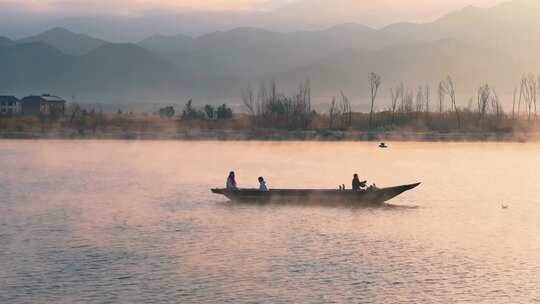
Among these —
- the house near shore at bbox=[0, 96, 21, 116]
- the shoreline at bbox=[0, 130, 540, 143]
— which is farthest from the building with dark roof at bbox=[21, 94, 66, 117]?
the shoreline at bbox=[0, 130, 540, 143]

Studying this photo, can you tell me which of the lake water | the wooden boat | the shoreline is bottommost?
the lake water

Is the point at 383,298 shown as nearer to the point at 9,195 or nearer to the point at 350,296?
the point at 350,296

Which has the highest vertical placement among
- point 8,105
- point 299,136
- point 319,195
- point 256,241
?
point 8,105

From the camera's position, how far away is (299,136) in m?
126

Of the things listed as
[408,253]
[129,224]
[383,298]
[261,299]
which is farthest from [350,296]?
[129,224]

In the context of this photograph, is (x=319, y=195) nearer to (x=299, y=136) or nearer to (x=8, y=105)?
(x=299, y=136)

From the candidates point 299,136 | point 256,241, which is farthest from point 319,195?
point 299,136

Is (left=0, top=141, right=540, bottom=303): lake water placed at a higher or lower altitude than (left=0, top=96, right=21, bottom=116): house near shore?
lower

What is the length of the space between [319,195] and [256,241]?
34.0 ft

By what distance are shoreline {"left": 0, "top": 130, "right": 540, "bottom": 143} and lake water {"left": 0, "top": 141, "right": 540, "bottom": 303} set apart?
5062 cm

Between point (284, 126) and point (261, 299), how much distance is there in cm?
10073

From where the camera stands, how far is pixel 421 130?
13075 centimetres

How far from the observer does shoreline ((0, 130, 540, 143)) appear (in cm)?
12544

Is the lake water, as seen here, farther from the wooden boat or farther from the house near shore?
the house near shore
